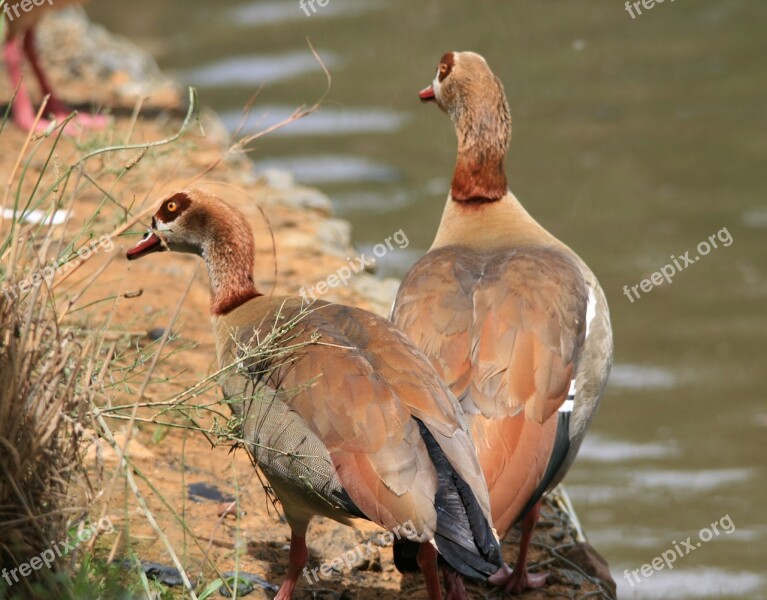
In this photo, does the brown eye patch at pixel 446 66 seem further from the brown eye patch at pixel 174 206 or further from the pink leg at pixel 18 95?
the pink leg at pixel 18 95

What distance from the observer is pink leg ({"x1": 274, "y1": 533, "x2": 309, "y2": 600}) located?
4.08 meters

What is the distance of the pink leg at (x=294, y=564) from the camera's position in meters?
4.08

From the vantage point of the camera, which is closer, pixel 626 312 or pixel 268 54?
pixel 626 312

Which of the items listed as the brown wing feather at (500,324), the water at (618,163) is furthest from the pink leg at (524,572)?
the water at (618,163)

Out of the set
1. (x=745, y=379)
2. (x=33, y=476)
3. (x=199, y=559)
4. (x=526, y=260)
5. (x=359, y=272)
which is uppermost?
(x=33, y=476)

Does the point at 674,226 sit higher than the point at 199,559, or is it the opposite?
the point at 199,559

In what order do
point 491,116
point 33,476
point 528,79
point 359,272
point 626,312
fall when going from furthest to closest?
1. point 528,79
2. point 626,312
3. point 359,272
4. point 491,116
5. point 33,476

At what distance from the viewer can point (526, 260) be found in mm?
4660

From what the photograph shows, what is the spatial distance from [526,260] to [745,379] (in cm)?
334

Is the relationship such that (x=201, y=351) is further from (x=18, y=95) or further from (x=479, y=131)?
(x=18, y=95)

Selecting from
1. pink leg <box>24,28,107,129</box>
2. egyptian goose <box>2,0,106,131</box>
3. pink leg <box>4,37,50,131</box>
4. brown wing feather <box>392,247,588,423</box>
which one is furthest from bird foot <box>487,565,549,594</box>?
pink leg <box>4,37,50,131</box>

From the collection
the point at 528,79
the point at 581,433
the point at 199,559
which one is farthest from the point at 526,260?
the point at 528,79

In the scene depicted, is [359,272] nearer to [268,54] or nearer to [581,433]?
[581,433]

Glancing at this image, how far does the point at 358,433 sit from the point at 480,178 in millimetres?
2122
